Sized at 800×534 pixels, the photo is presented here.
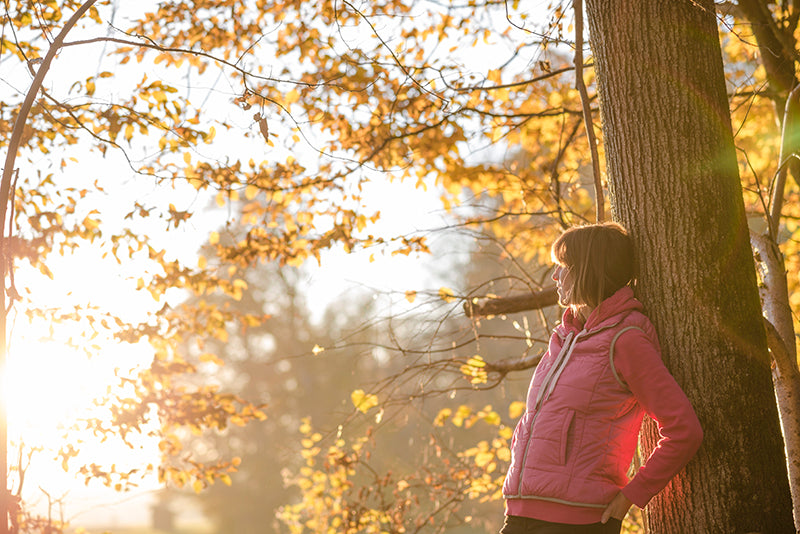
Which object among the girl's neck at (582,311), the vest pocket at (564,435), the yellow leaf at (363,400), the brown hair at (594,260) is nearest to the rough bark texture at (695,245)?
the brown hair at (594,260)

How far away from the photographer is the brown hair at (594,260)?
2301 mm

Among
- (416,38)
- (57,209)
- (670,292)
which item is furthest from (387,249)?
(670,292)

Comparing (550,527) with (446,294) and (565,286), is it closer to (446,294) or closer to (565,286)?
(565,286)

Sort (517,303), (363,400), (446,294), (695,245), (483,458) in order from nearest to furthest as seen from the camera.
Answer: (695,245), (517,303), (446,294), (363,400), (483,458)

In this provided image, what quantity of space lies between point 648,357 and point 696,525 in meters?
0.58

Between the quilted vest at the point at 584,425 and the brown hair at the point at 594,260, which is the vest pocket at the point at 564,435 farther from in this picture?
the brown hair at the point at 594,260

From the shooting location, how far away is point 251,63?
15.9 feet

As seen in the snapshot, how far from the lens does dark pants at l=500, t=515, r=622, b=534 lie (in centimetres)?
210

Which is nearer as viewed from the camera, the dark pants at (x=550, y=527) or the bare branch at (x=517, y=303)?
the dark pants at (x=550, y=527)

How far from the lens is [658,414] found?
6.86ft

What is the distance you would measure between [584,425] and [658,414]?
0.22 metres

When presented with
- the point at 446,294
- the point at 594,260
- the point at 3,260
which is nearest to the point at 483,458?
the point at 446,294

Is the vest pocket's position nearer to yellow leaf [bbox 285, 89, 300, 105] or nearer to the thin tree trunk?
the thin tree trunk

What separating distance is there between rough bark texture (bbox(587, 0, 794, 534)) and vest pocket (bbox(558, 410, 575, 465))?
406 millimetres
